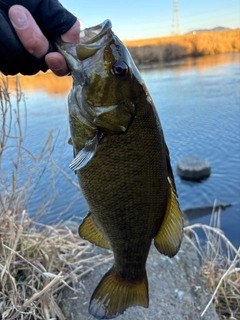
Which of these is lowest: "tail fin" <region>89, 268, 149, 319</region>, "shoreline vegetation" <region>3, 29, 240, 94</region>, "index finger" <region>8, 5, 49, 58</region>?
"shoreline vegetation" <region>3, 29, 240, 94</region>

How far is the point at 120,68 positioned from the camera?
1.66 m

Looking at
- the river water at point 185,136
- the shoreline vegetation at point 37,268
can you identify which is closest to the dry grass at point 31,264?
the shoreline vegetation at point 37,268

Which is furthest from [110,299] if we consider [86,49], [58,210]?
[58,210]

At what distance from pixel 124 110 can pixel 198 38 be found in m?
33.1

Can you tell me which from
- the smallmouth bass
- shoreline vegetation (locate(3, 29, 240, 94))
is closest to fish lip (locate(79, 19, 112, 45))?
the smallmouth bass

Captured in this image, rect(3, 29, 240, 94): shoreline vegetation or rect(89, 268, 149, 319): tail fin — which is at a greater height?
rect(89, 268, 149, 319): tail fin

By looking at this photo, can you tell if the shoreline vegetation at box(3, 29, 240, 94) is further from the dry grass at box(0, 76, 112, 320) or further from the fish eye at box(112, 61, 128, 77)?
the fish eye at box(112, 61, 128, 77)

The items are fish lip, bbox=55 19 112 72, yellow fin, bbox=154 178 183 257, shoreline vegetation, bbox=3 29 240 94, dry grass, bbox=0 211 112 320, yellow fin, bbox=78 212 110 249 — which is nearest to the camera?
fish lip, bbox=55 19 112 72

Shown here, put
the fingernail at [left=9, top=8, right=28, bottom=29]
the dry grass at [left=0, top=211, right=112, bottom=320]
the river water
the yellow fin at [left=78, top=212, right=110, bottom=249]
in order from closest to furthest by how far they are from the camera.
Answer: the fingernail at [left=9, top=8, right=28, bottom=29], the yellow fin at [left=78, top=212, right=110, bottom=249], the dry grass at [left=0, top=211, right=112, bottom=320], the river water

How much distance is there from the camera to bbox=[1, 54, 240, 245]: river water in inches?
286

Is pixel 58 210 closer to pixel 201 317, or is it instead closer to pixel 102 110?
pixel 201 317

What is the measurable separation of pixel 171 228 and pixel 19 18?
47.1 inches

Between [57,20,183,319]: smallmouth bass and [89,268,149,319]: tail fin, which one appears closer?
[57,20,183,319]: smallmouth bass

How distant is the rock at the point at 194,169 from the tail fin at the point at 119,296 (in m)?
6.36
